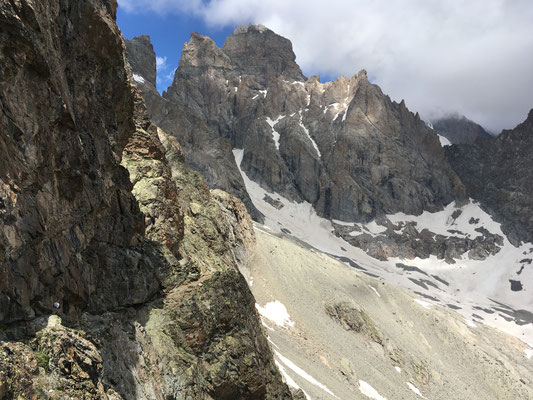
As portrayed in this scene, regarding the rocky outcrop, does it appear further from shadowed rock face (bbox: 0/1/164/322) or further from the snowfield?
shadowed rock face (bbox: 0/1/164/322)

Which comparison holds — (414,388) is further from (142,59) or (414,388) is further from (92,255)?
(142,59)

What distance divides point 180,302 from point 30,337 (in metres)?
7.39

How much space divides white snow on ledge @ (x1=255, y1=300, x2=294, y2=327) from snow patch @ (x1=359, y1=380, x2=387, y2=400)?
9.93m

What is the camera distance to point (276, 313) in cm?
4650

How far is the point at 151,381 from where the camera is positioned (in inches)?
476

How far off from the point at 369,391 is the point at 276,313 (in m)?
13.0

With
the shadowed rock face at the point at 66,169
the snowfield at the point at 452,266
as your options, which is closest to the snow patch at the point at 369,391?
the shadowed rock face at the point at 66,169

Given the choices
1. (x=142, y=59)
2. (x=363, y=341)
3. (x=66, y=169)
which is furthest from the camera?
(x=142, y=59)

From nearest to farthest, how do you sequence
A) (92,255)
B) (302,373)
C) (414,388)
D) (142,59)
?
1. (92,255)
2. (302,373)
3. (414,388)
4. (142,59)

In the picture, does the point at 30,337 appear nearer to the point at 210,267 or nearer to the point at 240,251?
the point at 210,267

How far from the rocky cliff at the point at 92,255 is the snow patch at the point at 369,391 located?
24.4 meters

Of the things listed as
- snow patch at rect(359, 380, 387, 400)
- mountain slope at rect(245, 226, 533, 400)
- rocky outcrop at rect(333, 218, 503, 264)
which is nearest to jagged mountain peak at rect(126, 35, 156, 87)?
rocky outcrop at rect(333, 218, 503, 264)

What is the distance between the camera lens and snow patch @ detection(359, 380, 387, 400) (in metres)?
38.7

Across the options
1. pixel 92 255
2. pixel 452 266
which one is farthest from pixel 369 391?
pixel 452 266
